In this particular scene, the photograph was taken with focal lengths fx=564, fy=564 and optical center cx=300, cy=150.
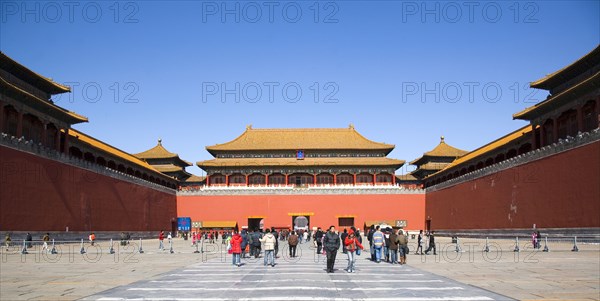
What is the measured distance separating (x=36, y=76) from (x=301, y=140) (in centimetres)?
3127

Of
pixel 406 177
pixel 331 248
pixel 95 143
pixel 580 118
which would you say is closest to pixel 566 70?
pixel 580 118

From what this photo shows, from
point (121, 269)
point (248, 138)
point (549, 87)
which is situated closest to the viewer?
point (121, 269)

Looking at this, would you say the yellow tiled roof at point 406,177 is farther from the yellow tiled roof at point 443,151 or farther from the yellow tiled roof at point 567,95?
the yellow tiled roof at point 567,95

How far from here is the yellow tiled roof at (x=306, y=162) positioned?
5862cm

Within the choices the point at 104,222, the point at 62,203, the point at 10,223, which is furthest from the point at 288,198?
the point at 10,223

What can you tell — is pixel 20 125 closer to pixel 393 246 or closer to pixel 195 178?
pixel 393 246

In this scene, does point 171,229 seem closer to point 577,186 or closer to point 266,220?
point 266,220

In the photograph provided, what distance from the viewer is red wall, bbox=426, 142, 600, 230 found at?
97.7 feet

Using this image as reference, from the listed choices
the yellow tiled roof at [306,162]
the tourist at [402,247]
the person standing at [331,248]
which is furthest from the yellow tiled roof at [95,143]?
the person standing at [331,248]

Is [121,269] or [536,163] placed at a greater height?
[536,163]

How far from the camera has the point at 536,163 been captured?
118 ft

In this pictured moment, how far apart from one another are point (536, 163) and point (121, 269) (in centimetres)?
2806

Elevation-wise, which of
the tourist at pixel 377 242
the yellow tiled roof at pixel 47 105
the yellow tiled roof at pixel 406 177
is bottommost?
the tourist at pixel 377 242

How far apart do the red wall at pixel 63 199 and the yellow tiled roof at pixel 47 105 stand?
349 centimetres
